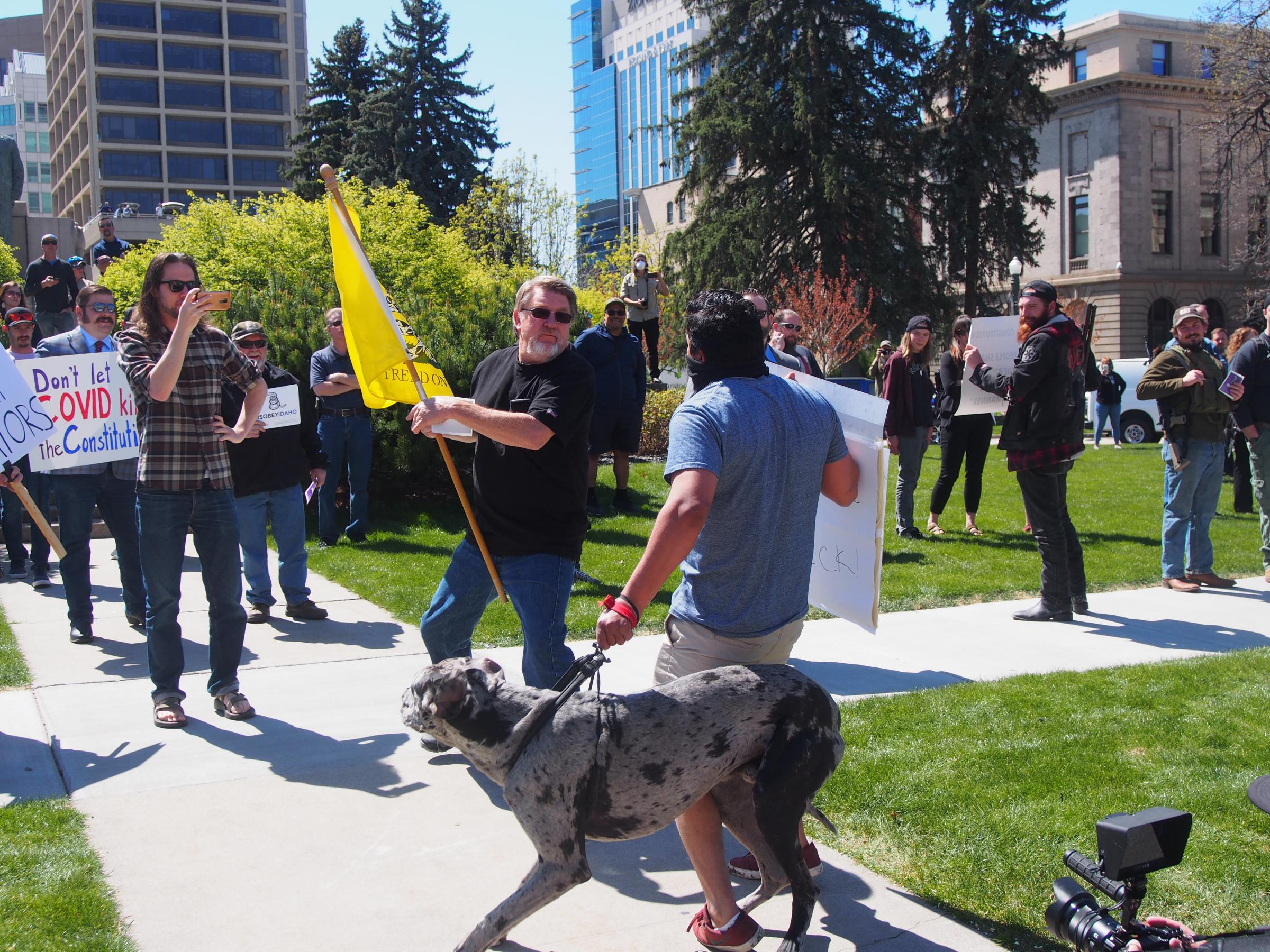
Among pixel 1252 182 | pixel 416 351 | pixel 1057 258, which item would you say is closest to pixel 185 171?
pixel 1057 258

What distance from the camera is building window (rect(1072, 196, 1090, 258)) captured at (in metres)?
57.8

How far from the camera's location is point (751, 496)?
3.25m

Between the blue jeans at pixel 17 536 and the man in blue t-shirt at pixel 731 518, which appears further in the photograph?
the blue jeans at pixel 17 536

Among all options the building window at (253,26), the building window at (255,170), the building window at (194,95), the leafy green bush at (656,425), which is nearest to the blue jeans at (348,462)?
the leafy green bush at (656,425)

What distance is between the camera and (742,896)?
373 cm

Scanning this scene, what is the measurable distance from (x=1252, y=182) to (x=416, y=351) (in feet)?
157

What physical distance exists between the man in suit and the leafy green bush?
974 centimetres

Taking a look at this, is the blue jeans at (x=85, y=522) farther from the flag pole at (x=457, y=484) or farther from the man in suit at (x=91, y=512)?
the flag pole at (x=457, y=484)

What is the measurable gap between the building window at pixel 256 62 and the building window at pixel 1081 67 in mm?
73908

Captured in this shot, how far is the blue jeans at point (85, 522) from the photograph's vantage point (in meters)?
7.11

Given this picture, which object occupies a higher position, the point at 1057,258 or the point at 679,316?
the point at 1057,258

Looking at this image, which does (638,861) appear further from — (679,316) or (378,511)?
(679,316)

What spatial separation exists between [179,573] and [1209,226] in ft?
210

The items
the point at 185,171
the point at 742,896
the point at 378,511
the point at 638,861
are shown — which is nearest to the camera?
the point at 742,896
